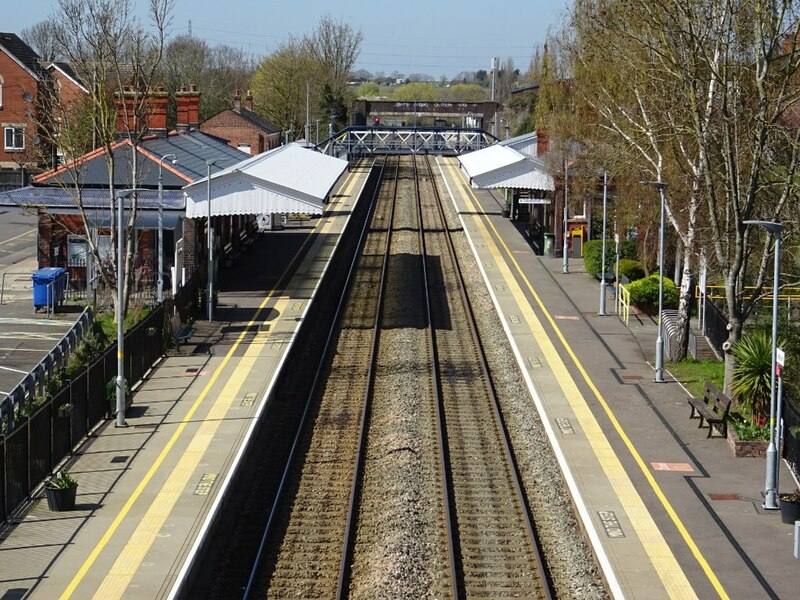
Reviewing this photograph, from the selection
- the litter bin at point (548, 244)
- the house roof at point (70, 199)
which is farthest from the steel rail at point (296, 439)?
the litter bin at point (548, 244)

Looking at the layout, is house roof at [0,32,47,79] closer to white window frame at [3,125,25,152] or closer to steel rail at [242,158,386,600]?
white window frame at [3,125,25,152]

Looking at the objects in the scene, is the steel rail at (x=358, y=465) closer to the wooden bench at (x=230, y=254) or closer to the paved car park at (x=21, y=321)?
the wooden bench at (x=230, y=254)

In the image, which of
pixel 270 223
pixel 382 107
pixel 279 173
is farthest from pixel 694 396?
pixel 382 107

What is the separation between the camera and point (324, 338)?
34.4m

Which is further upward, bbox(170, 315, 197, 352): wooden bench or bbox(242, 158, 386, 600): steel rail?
bbox(170, 315, 197, 352): wooden bench

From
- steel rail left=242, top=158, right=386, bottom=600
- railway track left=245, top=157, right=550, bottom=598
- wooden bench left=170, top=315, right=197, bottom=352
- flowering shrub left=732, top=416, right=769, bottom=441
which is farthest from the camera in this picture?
wooden bench left=170, top=315, right=197, bottom=352

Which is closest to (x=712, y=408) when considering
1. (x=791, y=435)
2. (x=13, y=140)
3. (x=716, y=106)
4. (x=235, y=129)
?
(x=791, y=435)

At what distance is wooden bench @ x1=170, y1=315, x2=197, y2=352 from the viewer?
103 ft

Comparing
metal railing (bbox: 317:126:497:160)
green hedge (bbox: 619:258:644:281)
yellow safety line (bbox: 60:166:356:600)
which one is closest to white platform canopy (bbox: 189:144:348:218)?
yellow safety line (bbox: 60:166:356:600)

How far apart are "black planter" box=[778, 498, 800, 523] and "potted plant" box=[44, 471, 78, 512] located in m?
11.1

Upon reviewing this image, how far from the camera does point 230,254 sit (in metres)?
47.3

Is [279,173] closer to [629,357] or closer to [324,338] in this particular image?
[324,338]

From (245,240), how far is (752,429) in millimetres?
32211

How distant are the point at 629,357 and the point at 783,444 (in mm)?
9032
